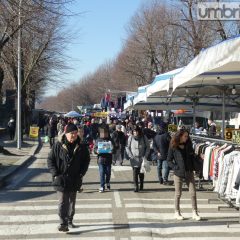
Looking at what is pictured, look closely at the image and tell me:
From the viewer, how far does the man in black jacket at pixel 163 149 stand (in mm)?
14297

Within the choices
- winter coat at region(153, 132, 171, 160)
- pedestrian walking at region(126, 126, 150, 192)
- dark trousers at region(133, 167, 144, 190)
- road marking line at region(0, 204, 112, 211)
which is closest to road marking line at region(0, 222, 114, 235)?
road marking line at region(0, 204, 112, 211)

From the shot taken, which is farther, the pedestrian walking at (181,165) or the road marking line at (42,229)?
the pedestrian walking at (181,165)

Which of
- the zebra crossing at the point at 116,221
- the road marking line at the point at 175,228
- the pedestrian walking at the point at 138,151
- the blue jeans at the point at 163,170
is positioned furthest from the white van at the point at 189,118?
the road marking line at the point at 175,228

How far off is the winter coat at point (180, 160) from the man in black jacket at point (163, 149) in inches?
181

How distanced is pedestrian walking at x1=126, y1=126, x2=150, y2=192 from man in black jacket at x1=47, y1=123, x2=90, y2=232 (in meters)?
4.91

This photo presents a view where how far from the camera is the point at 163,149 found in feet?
47.2

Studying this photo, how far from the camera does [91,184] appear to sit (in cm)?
1454

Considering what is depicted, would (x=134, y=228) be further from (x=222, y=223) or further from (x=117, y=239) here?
(x=222, y=223)

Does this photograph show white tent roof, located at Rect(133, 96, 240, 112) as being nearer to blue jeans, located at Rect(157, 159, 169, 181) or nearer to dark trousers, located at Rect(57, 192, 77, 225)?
blue jeans, located at Rect(157, 159, 169, 181)

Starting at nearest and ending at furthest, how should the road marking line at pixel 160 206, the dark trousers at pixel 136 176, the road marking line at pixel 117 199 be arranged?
the road marking line at pixel 160 206
the road marking line at pixel 117 199
the dark trousers at pixel 136 176

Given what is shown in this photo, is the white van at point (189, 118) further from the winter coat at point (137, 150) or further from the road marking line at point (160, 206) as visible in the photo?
the road marking line at point (160, 206)

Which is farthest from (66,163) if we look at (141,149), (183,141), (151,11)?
(151,11)

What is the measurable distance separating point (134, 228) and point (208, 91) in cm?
926

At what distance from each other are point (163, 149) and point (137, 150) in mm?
1180
